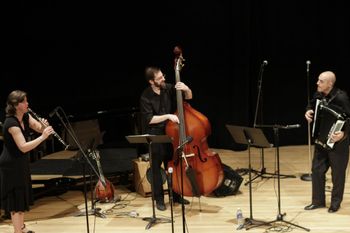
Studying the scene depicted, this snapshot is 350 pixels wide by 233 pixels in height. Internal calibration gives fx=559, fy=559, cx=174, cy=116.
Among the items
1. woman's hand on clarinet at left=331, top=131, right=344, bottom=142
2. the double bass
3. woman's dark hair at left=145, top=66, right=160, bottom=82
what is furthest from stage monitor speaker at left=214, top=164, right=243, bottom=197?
woman's dark hair at left=145, top=66, right=160, bottom=82

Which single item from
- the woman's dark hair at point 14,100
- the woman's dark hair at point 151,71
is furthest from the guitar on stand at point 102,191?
the woman's dark hair at point 14,100

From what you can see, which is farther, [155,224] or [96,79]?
[96,79]

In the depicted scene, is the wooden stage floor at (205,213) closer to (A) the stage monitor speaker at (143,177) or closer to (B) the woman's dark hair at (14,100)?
(A) the stage monitor speaker at (143,177)

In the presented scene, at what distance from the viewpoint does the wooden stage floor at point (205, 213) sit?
20.1 ft

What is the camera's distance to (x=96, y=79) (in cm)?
1068

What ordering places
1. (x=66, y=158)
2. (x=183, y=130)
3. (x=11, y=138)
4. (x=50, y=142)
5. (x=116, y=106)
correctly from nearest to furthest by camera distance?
1. (x=11, y=138)
2. (x=183, y=130)
3. (x=50, y=142)
4. (x=116, y=106)
5. (x=66, y=158)

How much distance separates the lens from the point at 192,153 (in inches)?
245

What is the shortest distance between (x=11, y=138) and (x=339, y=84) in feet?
21.8

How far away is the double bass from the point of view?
6137mm

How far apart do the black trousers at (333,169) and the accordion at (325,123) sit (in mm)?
151

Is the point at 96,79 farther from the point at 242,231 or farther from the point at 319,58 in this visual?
the point at 242,231

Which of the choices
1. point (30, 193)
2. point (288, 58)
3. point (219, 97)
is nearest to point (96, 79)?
point (219, 97)

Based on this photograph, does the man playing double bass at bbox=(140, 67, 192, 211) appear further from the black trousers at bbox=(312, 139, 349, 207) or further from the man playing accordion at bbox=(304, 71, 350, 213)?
the black trousers at bbox=(312, 139, 349, 207)

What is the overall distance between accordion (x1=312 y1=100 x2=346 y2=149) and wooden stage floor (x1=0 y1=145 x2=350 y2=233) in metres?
0.86
